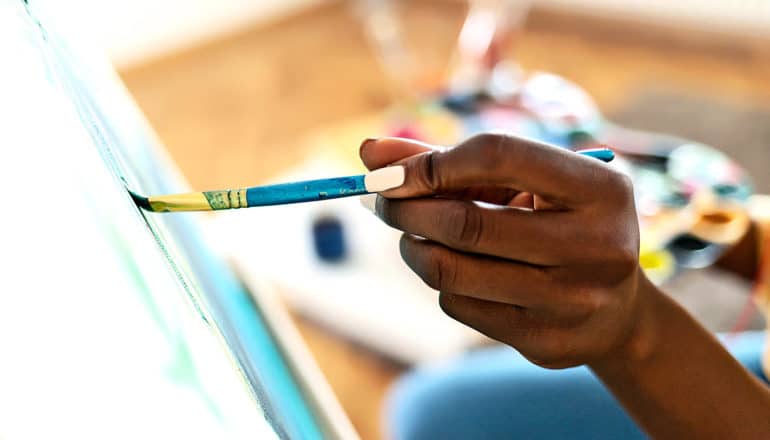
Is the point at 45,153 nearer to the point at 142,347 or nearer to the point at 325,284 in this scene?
the point at 142,347

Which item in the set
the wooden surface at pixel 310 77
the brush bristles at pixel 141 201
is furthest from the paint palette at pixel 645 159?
the wooden surface at pixel 310 77

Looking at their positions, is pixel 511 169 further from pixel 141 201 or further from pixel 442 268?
pixel 141 201

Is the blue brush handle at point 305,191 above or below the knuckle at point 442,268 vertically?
above

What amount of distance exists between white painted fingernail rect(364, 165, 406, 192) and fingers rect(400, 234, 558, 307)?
5 centimetres

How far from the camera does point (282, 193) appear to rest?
432mm

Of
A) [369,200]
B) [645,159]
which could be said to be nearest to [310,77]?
[645,159]

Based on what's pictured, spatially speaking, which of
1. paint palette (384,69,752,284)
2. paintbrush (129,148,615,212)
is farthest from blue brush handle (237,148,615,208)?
paint palette (384,69,752,284)

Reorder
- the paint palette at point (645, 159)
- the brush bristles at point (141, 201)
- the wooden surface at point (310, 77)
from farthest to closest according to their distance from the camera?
the wooden surface at point (310, 77) < the paint palette at point (645, 159) < the brush bristles at point (141, 201)

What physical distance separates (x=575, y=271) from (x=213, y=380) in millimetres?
222

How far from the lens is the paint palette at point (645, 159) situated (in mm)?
1043

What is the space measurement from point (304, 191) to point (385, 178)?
Answer: 5 centimetres

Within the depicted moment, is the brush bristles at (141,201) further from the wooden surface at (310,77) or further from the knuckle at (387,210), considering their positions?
the wooden surface at (310,77)

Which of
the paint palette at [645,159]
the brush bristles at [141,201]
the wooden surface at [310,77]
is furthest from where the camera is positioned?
the wooden surface at [310,77]

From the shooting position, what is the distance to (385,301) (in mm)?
1422
